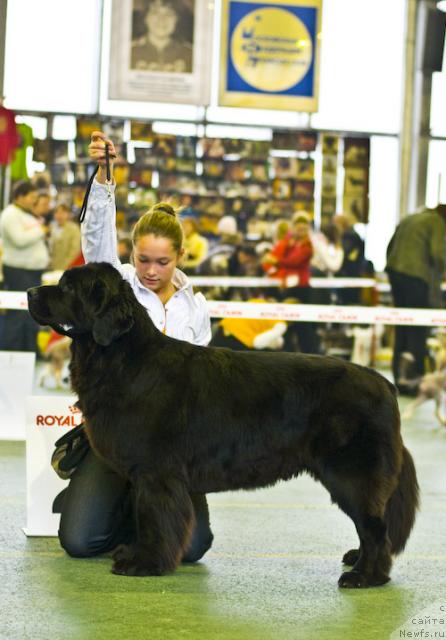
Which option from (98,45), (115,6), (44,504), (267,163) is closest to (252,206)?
(267,163)

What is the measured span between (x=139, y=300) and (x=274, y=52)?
6949 mm

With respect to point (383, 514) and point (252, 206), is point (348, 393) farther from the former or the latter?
point (252, 206)

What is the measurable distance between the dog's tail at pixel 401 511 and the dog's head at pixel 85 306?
109cm

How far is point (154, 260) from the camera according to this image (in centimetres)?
379

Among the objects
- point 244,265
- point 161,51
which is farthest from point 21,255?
point 244,265

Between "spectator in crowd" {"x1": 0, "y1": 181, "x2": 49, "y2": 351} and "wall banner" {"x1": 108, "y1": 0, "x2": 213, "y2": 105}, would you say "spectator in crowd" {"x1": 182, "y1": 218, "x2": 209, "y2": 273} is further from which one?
"spectator in crowd" {"x1": 0, "y1": 181, "x2": 49, "y2": 351}

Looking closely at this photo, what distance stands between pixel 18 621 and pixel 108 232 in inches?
56.2

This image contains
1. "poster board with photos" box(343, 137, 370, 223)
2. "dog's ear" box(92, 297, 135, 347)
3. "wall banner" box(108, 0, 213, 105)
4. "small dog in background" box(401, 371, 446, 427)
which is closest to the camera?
"dog's ear" box(92, 297, 135, 347)

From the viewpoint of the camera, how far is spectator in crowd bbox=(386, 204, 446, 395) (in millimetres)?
9594

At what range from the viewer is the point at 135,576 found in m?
3.43

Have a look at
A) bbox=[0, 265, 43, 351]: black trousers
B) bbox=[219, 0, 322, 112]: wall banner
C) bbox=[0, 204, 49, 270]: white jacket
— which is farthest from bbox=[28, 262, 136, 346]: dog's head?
bbox=[219, 0, 322, 112]: wall banner

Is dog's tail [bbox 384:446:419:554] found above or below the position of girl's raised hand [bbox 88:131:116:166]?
below

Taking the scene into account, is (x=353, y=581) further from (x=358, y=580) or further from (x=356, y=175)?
(x=356, y=175)

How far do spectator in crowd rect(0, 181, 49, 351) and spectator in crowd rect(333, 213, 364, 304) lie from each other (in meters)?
4.11
